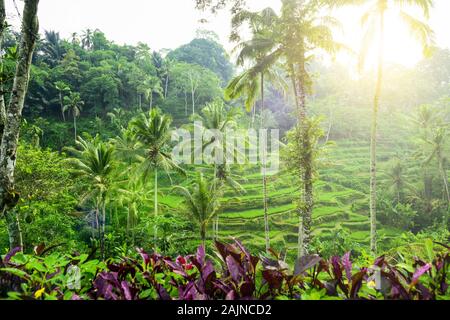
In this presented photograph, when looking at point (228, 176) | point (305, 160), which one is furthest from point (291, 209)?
point (305, 160)

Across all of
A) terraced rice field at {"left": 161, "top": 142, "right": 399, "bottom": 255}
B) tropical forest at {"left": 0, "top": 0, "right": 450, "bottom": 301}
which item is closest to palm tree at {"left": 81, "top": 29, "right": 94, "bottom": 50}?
tropical forest at {"left": 0, "top": 0, "right": 450, "bottom": 301}

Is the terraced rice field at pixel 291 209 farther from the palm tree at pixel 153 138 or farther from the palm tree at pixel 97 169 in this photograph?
the palm tree at pixel 97 169

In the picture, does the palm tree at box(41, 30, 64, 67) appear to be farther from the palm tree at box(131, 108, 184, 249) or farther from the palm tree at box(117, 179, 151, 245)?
the palm tree at box(131, 108, 184, 249)

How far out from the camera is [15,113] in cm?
287

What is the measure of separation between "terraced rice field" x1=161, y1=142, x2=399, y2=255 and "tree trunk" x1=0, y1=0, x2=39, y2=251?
13.7 m

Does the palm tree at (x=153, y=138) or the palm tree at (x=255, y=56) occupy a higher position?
the palm tree at (x=255, y=56)

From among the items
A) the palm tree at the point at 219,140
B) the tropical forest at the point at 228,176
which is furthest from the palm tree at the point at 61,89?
the palm tree at the point at 219,140

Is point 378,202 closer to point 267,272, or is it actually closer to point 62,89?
point 267,272

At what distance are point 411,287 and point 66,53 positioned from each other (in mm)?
44545

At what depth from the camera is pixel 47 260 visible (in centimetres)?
137

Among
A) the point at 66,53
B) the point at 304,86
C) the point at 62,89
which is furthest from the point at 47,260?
the point at 66,53

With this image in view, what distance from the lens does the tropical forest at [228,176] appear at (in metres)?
1.44

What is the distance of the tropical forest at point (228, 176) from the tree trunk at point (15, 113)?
12 millimetres

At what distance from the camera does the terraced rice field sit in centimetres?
1916
